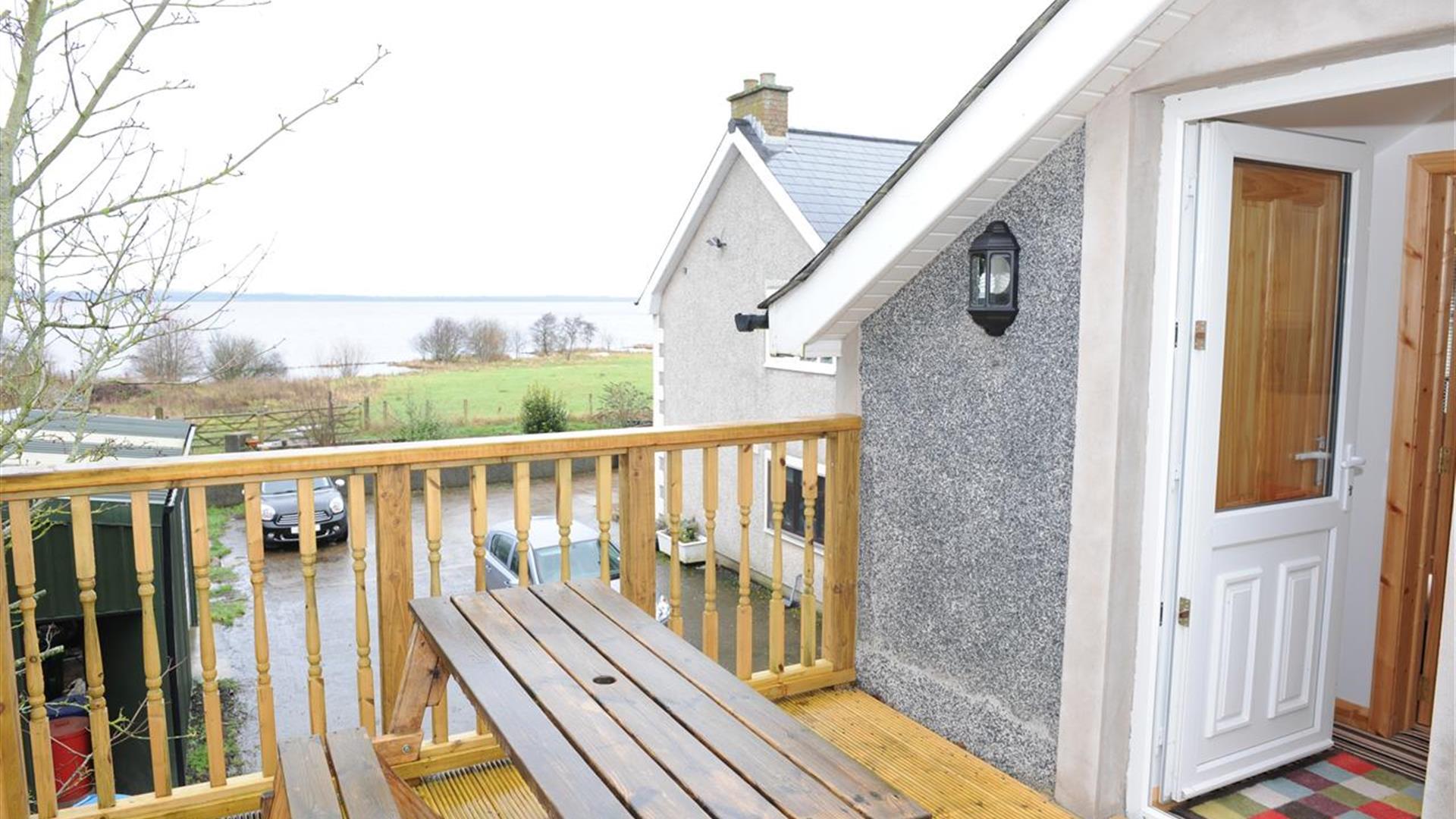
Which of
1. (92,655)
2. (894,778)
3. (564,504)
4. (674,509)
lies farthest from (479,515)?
(894,778)

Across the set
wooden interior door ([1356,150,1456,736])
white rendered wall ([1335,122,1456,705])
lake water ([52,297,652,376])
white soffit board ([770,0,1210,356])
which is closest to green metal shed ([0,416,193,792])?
lake water ([52,297,652,376])

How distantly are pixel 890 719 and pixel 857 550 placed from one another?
0.61 m

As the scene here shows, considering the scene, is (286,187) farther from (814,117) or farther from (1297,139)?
(1297,139)

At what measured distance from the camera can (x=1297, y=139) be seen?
270 cm

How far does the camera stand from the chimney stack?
539 inches

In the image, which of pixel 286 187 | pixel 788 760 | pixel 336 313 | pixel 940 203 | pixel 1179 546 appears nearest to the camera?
pixel 788 760

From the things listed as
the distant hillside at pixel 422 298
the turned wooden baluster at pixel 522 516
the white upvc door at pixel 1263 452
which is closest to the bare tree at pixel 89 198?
the turned wooden baluster at pixel 522 516

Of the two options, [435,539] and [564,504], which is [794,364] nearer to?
[564,504]

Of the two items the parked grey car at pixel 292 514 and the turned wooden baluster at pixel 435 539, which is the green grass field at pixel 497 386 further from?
the turned wooden baluster at pixel 435 539

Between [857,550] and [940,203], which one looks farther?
[857,550]

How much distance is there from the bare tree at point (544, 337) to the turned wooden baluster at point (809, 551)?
1082 inches

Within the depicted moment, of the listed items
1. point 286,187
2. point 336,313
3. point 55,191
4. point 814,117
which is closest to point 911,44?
point 814,117

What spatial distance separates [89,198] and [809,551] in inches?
106

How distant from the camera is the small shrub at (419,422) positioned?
2323 cm
